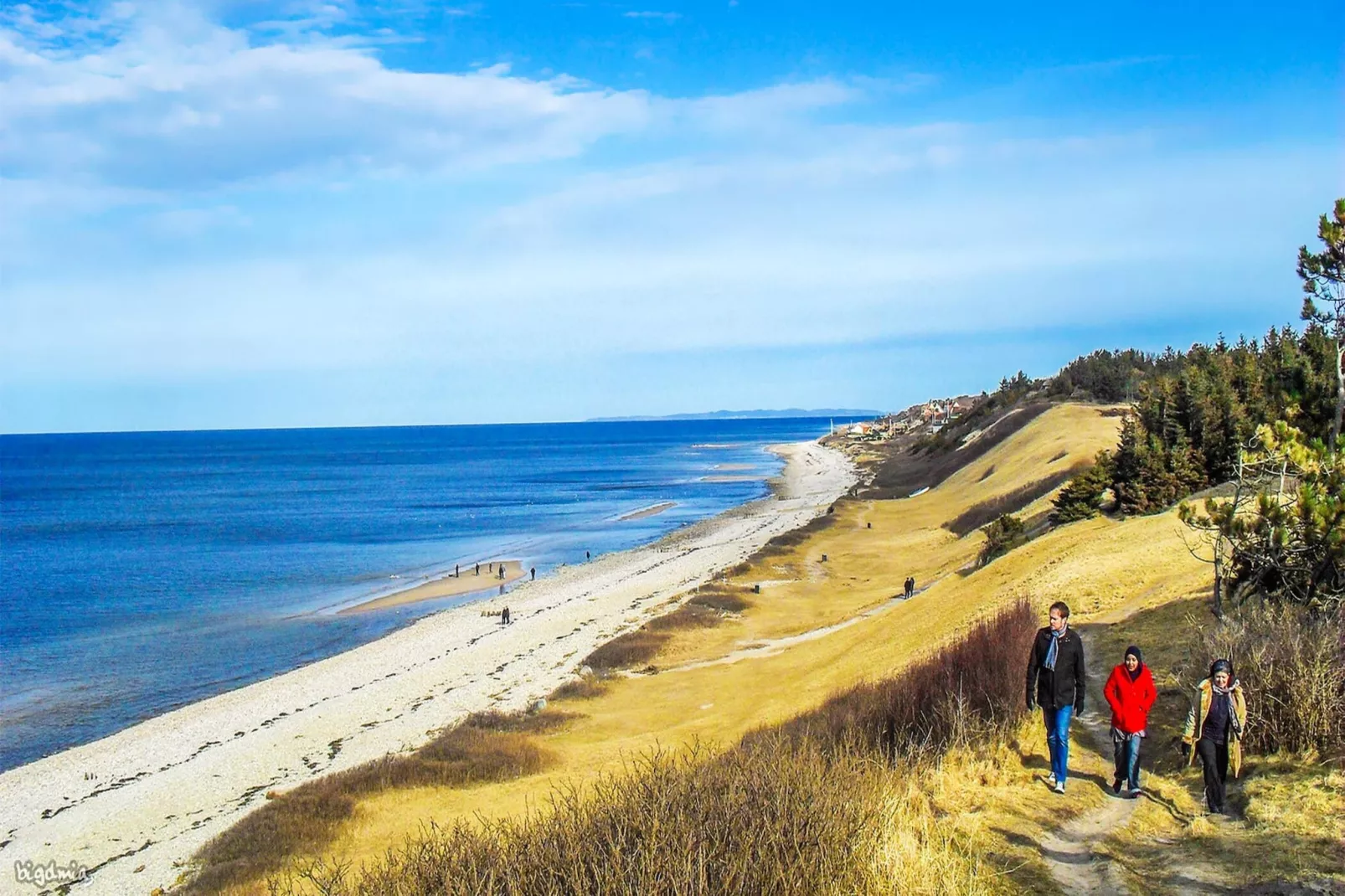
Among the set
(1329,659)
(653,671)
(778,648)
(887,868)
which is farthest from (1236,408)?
(887,868)

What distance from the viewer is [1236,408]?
31.3 metres

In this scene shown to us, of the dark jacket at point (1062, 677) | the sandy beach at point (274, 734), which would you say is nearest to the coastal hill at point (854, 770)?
the dark jacket at point (1062, 677)

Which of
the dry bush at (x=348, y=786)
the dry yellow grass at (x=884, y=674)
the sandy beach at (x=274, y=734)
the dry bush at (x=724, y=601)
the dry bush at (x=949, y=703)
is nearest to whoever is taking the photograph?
the dry yellow grass at (x=884, y=674)

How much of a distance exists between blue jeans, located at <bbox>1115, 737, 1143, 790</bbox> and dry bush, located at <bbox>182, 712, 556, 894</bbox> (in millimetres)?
10654

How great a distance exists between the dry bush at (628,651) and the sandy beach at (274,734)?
902 millimetres

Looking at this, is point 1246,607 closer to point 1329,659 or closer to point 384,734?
point 1329,659

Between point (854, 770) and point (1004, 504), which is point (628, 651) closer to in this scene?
point (854, 770)

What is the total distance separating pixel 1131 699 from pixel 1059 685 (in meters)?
0.70

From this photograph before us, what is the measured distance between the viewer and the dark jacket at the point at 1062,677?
Result: 34.1 ft

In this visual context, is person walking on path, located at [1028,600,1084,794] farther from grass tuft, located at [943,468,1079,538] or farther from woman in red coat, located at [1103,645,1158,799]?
grass tuft, located at [943,468,1079,538]

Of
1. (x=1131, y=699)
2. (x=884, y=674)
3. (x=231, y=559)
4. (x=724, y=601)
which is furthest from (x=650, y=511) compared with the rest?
(x=1131, y=699)

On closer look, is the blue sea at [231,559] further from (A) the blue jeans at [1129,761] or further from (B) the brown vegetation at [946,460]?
(A) the blue jeans at [1129,761]

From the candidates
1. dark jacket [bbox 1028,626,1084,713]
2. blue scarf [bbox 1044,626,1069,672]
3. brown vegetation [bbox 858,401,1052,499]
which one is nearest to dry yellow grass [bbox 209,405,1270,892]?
dark jacket [bbox 1028,626,1084,713]

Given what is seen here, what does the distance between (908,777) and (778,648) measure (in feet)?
59.7
